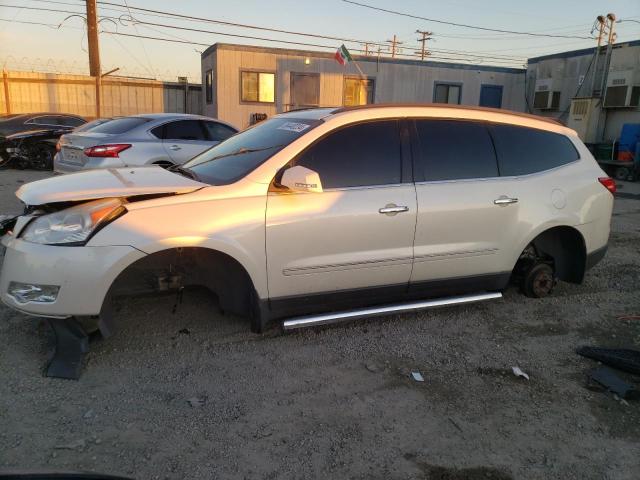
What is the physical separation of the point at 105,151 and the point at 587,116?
61.2ft

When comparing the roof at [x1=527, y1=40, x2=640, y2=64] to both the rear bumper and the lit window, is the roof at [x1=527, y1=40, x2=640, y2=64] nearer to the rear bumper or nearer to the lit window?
the lit window

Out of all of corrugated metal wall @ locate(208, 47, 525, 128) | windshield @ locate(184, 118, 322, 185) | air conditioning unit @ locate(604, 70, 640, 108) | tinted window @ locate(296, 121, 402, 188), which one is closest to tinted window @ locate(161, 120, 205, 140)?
windshield @ locate(184, 118, 322, 185)

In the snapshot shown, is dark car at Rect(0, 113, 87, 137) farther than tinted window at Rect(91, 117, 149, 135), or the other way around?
dark car at Rect(0, 113, 87, 137)

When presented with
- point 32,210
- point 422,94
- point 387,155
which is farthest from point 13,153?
point 422,94

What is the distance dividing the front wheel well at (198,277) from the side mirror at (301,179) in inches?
25.9

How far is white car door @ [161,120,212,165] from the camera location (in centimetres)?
827

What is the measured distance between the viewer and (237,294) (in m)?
3.64

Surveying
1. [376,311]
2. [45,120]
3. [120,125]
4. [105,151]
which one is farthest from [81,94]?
[376,311]

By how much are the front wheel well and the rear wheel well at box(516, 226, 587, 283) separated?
2.66 m

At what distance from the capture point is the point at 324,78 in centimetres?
2203

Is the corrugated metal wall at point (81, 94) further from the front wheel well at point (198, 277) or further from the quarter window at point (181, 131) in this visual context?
the front wheel well at point (198, 277)

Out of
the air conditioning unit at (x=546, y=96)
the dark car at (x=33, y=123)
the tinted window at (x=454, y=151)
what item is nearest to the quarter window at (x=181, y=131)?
the tinted window at (x=454, y=151)

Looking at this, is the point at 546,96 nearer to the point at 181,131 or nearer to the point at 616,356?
the point at 181,131

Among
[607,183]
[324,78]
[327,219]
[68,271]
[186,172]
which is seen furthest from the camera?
[324,78]
